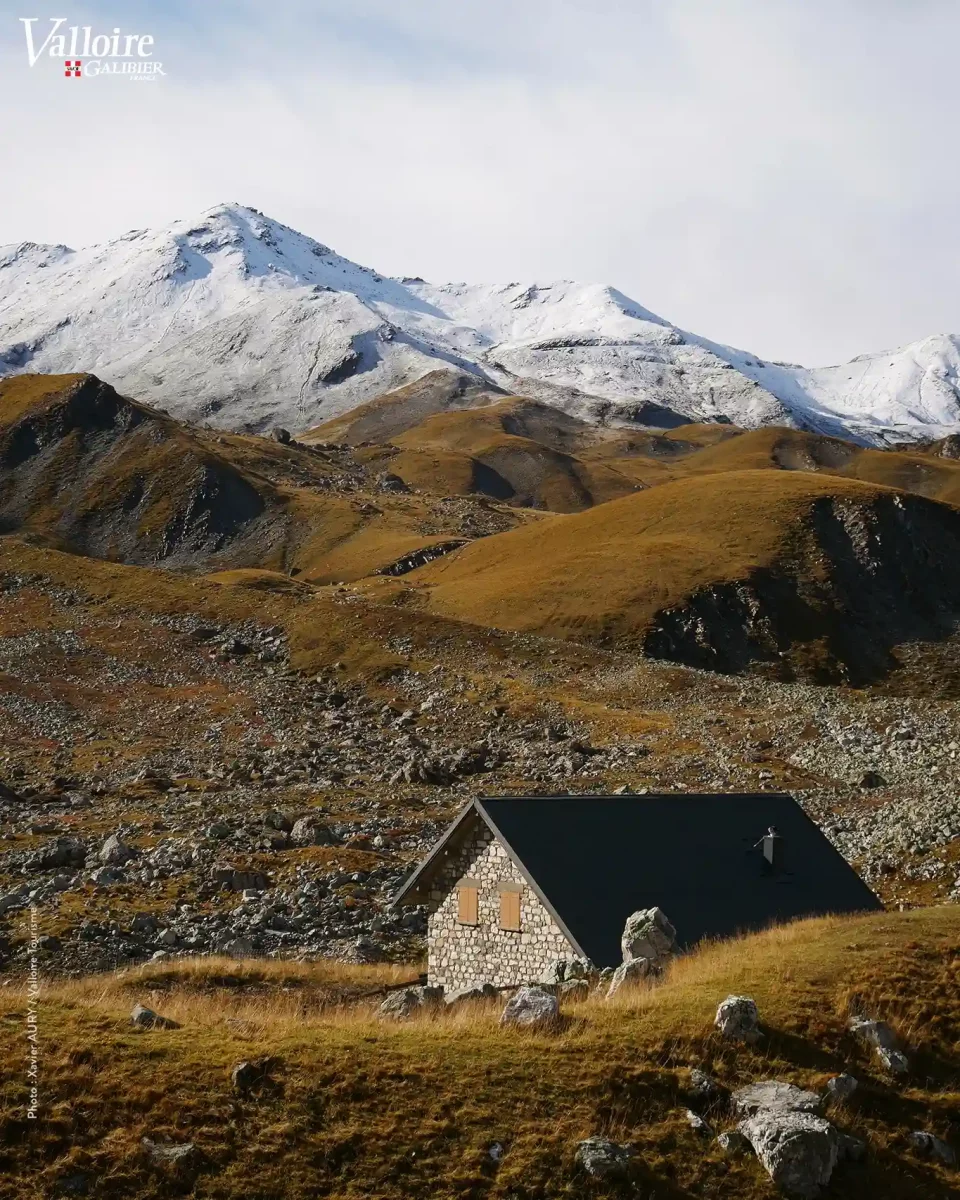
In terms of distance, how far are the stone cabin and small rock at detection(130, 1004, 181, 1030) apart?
9.95m

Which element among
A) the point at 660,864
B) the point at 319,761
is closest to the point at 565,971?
the point at 660,864

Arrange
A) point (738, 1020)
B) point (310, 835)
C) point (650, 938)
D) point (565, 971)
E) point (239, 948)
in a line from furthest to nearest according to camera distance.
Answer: point (310, 835), point (239, 948), point (565, 971), point (650, 938), point (738, 1020)

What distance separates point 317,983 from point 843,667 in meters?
87.3

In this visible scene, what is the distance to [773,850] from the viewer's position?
110 ft

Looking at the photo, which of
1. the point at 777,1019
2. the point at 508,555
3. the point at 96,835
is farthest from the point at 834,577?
the point at 777,1019

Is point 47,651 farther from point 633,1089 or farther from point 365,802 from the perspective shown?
point 633,1089

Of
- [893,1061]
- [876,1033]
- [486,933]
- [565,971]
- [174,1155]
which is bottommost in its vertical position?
[486,933]

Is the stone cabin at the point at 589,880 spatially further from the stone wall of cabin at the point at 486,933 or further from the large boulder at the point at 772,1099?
the large boulder at the point at 772,1099

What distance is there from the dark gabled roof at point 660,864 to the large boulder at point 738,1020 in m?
6.87

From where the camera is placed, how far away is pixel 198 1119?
17.2m

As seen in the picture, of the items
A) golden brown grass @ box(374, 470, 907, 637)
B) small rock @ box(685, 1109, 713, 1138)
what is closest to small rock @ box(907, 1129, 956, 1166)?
small rock @ box(685, 1109, 713, 1138)

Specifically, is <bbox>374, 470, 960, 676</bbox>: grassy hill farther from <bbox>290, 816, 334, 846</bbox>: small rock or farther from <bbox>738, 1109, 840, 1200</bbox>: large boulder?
<bbox>738, 1109, 840, 1200</bbox>: large boulder

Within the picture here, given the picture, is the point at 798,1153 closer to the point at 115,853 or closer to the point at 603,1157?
the point at 603,1157

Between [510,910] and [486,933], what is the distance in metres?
1.04
